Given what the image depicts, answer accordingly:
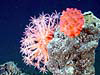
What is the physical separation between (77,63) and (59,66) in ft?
1.04

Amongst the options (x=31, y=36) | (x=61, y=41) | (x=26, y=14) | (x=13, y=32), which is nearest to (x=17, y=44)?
(x=13, y=32)

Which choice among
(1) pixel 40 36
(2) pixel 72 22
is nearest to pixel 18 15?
(1) pixel 40 36

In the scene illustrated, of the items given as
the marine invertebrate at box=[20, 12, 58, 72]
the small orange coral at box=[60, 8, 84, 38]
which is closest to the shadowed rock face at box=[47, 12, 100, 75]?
the small orange coral at box=[60, 8, 84, 38]

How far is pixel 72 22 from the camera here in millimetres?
3709

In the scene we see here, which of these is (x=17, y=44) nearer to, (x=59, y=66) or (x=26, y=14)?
(x=26, y=14)

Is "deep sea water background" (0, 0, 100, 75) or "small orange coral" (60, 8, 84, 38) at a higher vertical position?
"deep sea water background" (0, 0, 100, 75)

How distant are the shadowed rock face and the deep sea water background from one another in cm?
386

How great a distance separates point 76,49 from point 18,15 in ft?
15.5

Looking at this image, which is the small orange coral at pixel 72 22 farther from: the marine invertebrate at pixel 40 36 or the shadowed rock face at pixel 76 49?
the marine invertebrate at pixel 40 36

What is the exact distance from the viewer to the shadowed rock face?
3.78 meters

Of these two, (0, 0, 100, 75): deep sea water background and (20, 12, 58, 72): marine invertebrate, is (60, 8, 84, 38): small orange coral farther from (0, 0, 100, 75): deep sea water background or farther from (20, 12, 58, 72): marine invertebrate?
(0, 0, 100, 75): deep sea water background

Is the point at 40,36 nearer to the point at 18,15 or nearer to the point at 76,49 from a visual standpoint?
the point at 76,49

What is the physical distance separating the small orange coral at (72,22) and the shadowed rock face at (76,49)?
0.09m

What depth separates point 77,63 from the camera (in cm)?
387
